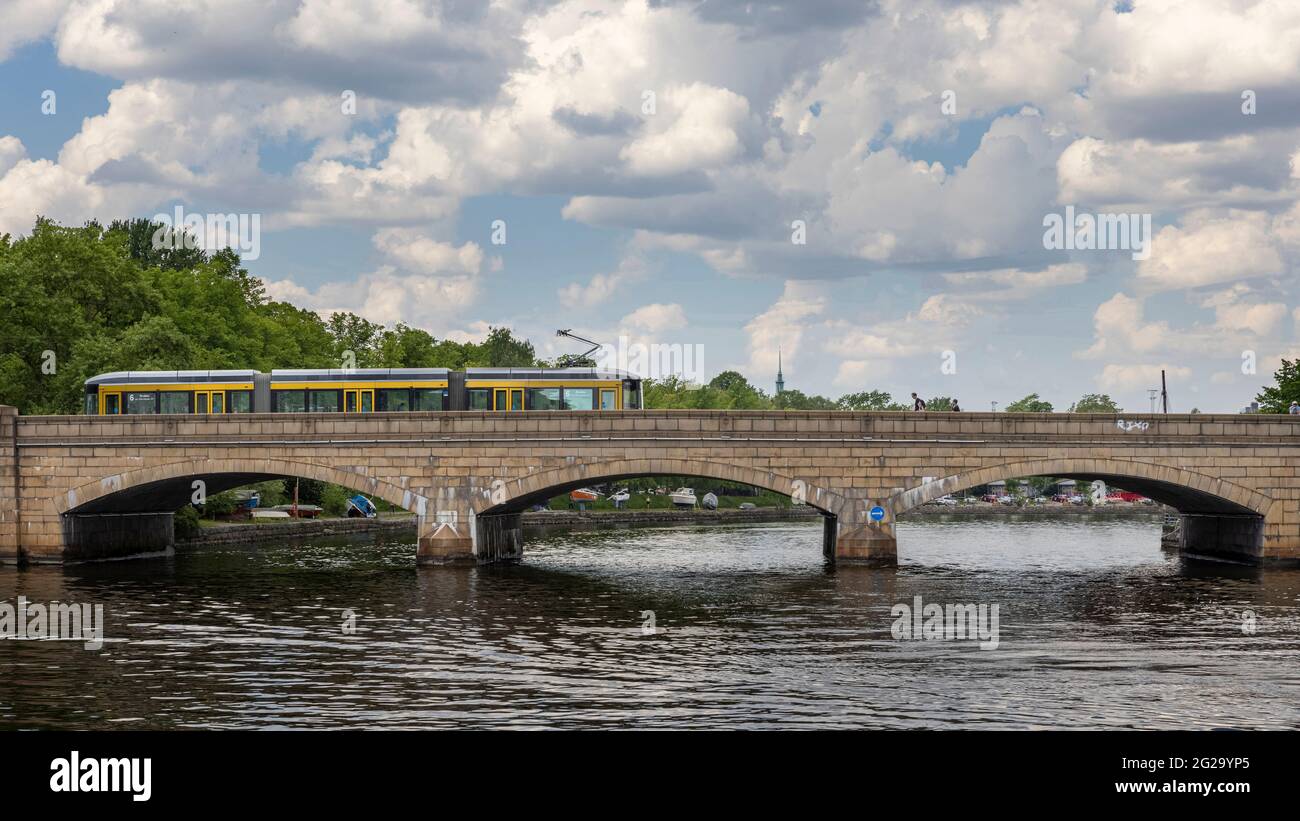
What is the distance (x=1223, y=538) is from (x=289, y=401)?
4205cm

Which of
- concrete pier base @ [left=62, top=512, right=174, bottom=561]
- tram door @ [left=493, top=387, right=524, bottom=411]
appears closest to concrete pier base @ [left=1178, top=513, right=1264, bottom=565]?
tram door @ [left=493, top=387, right=524, bottom=411]

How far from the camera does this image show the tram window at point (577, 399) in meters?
55.5

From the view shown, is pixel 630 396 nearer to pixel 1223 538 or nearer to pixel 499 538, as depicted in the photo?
pixel 499 538

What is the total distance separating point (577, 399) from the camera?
55594 mm

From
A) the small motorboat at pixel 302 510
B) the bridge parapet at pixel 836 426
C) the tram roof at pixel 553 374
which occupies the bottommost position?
the small motorboat at pixel 302 510

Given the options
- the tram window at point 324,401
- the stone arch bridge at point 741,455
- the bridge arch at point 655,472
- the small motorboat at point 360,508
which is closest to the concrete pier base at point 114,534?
the stone arch bridge at point 741,455

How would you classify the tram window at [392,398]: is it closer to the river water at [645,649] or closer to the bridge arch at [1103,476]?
the river water at [645,649]

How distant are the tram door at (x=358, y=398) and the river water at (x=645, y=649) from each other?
7080 mm

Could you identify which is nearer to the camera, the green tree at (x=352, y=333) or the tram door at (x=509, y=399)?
the tram door at (x=509, y=399)

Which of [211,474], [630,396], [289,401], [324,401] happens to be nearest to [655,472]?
[630,396]

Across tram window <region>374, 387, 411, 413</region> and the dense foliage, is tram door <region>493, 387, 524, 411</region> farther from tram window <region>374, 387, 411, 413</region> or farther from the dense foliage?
the dense foliage

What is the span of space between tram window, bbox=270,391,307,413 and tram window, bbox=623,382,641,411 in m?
13.9
